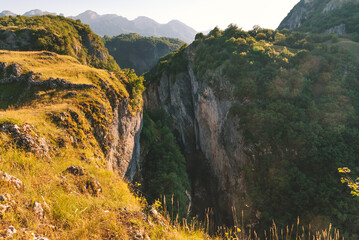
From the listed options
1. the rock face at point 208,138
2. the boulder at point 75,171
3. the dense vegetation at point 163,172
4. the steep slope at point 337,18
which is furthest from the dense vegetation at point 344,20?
the boulder at point 75,171

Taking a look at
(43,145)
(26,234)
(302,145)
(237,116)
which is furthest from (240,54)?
(26,234)

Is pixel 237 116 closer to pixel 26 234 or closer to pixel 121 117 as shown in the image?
pixel 121 117

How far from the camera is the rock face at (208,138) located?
Result: 91.7 ft

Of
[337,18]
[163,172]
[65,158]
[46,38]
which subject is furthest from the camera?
[337,18]

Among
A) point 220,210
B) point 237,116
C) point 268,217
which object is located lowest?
point 220,210

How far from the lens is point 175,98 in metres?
46.4

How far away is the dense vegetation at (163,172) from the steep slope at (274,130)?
938 centimetres

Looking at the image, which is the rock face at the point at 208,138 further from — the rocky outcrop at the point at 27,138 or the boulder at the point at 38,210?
the boulder at the point at 38,210

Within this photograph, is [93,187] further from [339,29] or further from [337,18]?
[337,18]

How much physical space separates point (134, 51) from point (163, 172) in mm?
143293

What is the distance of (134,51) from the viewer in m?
144

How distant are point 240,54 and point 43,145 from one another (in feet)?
112

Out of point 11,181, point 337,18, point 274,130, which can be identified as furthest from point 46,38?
point 337,18

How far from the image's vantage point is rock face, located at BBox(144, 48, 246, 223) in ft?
91.7
